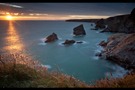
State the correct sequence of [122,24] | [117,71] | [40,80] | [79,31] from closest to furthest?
1. [40,80]
2. [117,71]
3. [122,24]
4. [79,31]

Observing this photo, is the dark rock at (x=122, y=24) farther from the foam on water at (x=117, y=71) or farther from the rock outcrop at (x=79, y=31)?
the foam on water at (x=117, y=71)

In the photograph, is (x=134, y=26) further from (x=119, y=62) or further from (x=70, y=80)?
(x=70, y=80)

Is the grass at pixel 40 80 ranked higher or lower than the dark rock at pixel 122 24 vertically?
higher

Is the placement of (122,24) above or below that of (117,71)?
below

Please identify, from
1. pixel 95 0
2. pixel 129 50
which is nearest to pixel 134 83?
pixel 95 0

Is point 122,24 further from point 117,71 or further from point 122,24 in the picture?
point 117,71

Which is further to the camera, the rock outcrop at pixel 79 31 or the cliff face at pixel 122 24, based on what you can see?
the rock outcrop at pixel 79 31

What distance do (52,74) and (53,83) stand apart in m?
0.93

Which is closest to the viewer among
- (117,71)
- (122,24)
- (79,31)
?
(117,71)

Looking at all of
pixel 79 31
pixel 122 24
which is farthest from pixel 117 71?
pixel 79 31

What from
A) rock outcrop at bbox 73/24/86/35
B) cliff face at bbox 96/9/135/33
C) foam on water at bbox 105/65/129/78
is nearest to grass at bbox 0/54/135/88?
foam on water at bbox 105/65/129/78

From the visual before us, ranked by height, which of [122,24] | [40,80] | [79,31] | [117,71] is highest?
[40,80]

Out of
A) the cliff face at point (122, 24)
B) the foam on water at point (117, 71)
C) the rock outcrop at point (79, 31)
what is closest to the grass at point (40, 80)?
the foam on water at point (117, 71)

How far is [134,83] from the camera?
20.5ft
